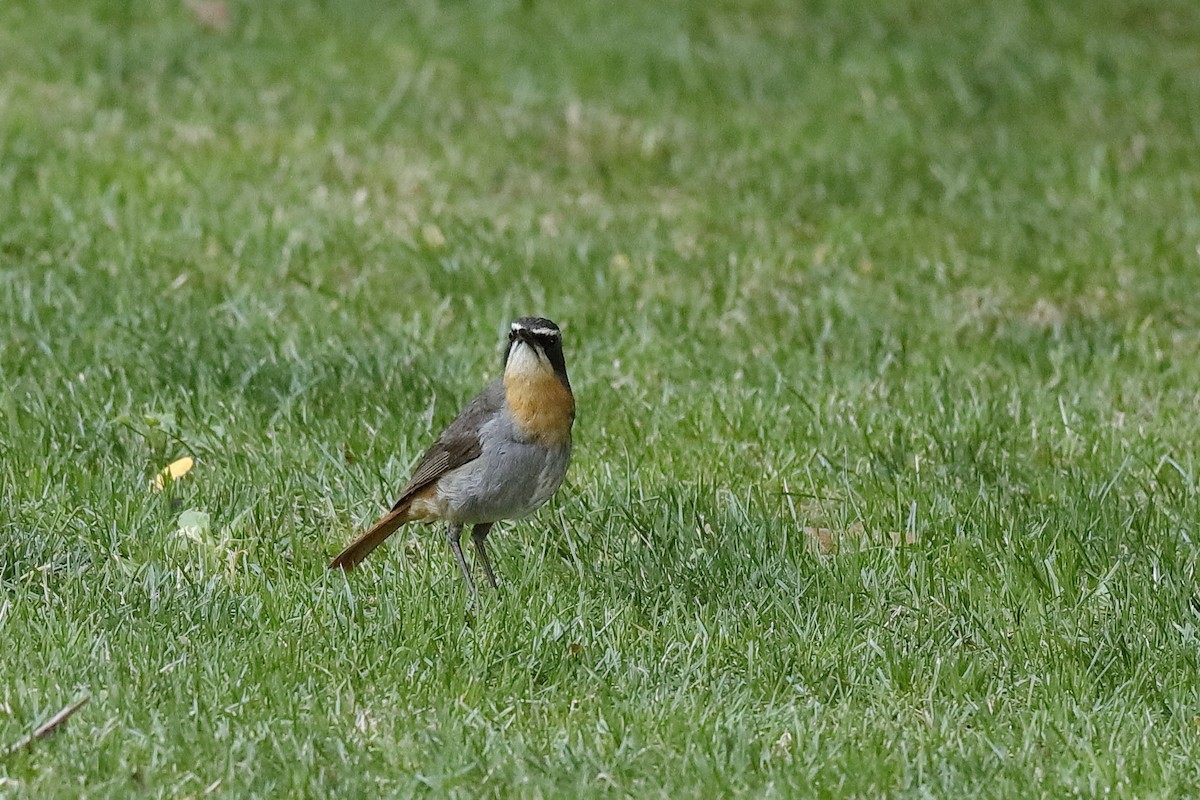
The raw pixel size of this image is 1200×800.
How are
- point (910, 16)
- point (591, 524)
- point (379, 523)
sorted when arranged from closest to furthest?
1. point (379, 523)
2. point (591, 524)
3. point (910, 16)

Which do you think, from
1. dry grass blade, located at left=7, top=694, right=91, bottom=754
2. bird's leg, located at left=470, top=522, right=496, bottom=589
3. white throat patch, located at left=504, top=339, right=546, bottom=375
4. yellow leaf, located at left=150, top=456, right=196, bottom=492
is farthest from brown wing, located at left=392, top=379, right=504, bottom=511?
dry grass blade, located at left=7, top=694, right=91, bottom=754

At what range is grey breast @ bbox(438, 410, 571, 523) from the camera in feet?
17.1

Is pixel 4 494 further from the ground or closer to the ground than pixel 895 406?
further from the ground

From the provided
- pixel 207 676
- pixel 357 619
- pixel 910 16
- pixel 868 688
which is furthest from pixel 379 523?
pixel 910 16

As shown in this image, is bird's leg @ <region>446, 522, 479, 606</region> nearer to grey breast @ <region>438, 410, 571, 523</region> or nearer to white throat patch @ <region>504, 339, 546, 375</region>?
grey breast @ <region>438, 410, 571, 523</region>

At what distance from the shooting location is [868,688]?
14.9 feet

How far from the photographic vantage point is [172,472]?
5758 millimetres

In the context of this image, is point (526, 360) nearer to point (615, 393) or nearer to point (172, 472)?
point (172, 472)

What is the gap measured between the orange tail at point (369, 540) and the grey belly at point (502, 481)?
0.15 m

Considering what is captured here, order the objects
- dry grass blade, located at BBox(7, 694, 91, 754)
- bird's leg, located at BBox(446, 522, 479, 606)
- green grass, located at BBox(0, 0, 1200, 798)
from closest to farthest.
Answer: dry grass blade, located at BBox(7, 694, 91, 754) < green grass, located at BBox(0, 0, 1200, 798) < bird's leg, located at BBox(446, 522, 479, 606)

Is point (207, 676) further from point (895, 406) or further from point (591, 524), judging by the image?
point (895, 406)

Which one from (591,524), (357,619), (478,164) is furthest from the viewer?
(478,164)

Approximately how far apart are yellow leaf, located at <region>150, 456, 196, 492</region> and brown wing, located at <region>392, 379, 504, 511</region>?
0.79 metres

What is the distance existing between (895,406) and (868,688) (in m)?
2.38
